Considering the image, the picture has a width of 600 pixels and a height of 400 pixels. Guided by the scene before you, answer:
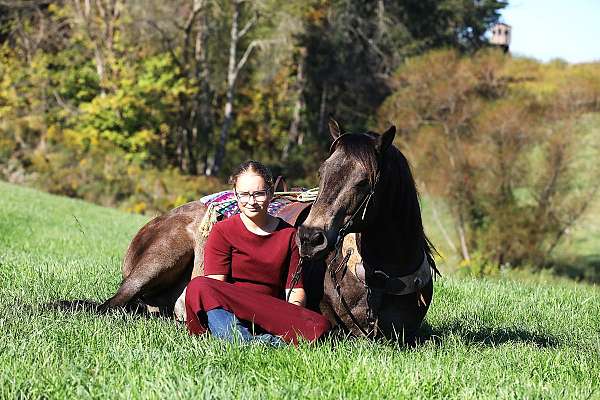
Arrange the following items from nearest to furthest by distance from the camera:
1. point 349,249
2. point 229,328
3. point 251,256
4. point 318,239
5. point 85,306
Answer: point 318,239 → point 229,328 → point 251,256 → point 349,249 → point 85,306

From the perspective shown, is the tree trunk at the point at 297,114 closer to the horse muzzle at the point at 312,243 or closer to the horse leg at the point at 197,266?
the horse leg at the point at 197,266

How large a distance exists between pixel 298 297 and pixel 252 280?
32cm

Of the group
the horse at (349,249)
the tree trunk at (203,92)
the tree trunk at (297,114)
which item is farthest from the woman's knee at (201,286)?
the tree trunk at (297,114)

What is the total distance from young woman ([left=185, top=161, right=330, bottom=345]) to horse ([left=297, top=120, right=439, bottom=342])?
0.38 m

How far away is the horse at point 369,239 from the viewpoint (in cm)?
415

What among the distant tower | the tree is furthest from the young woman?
the distant tower

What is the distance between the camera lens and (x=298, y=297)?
4.86 metres

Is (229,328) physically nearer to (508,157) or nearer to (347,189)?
(347,189)

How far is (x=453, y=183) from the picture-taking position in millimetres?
23688

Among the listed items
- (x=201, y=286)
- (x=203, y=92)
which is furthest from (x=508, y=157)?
(x=201, y=286)

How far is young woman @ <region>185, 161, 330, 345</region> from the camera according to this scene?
4.62 m

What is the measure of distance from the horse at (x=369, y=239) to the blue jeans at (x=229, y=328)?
1.98 ft

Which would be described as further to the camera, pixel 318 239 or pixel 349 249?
pixel 349 249

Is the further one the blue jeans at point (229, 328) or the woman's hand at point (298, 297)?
the woman's hand at point (298, 297)
